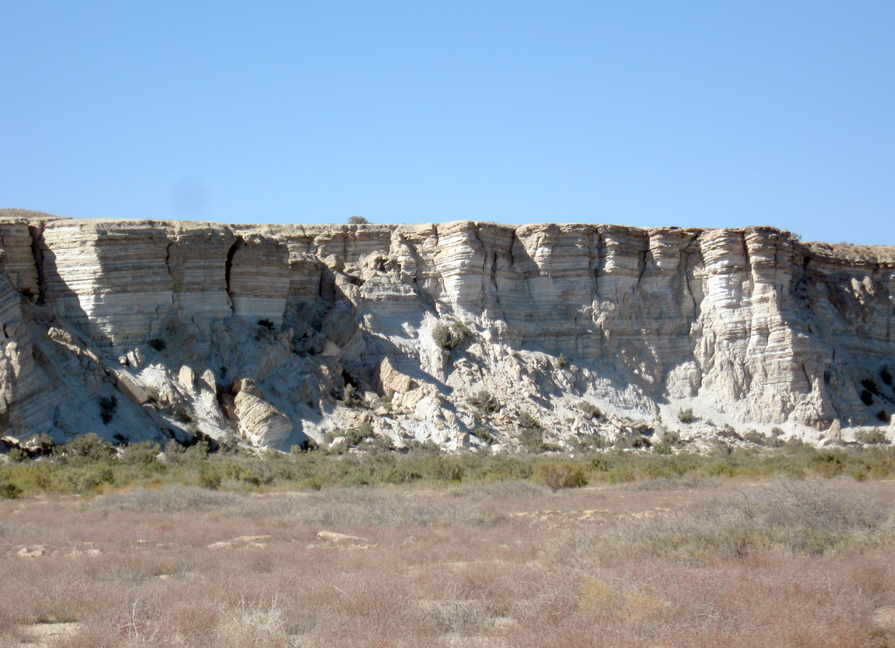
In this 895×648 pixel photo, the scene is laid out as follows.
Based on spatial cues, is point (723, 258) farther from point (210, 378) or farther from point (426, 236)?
point (210, 378)

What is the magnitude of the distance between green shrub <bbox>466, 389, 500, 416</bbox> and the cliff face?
0.29 meters

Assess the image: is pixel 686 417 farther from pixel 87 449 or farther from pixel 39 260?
pixel 39 260

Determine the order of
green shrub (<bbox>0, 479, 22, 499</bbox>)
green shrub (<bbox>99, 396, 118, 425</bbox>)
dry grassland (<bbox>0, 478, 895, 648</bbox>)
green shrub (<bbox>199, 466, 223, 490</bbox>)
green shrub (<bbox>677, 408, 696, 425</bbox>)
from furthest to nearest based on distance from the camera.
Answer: green shrub (<bbox>677, 408, 696, 425</bbox>)
green shrub (<bbox>99, 396, 118, 425</bbox>)
green shrub (<bbox>199, 466, 223, 490</bbox>)
green shrub (<bbox>0, 479, 22, 499</bbox>)
dry grassland (<bbox>0, 478, 895, 648</bbox>)

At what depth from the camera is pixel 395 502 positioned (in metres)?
15.1

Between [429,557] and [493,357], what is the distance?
80.1ft

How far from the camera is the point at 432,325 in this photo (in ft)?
113

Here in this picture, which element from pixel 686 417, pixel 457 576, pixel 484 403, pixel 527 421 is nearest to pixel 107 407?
pixel 484 403

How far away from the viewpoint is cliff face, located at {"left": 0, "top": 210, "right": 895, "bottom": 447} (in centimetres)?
2841

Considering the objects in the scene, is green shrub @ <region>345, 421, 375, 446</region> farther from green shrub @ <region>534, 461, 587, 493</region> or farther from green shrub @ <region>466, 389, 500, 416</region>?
green shrub @ <region>534, 461, 587, 493</region>

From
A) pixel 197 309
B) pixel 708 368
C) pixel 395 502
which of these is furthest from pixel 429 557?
pixel 708 368

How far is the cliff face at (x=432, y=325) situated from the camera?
2841cm

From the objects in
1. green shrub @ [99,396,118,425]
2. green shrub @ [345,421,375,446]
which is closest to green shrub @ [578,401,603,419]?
green shrub @ [345,421,375,446]

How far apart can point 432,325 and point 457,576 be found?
2644cm

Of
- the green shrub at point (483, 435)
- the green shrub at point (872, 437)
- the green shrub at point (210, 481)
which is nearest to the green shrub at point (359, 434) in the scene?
the green shrub at point (483, 435)
